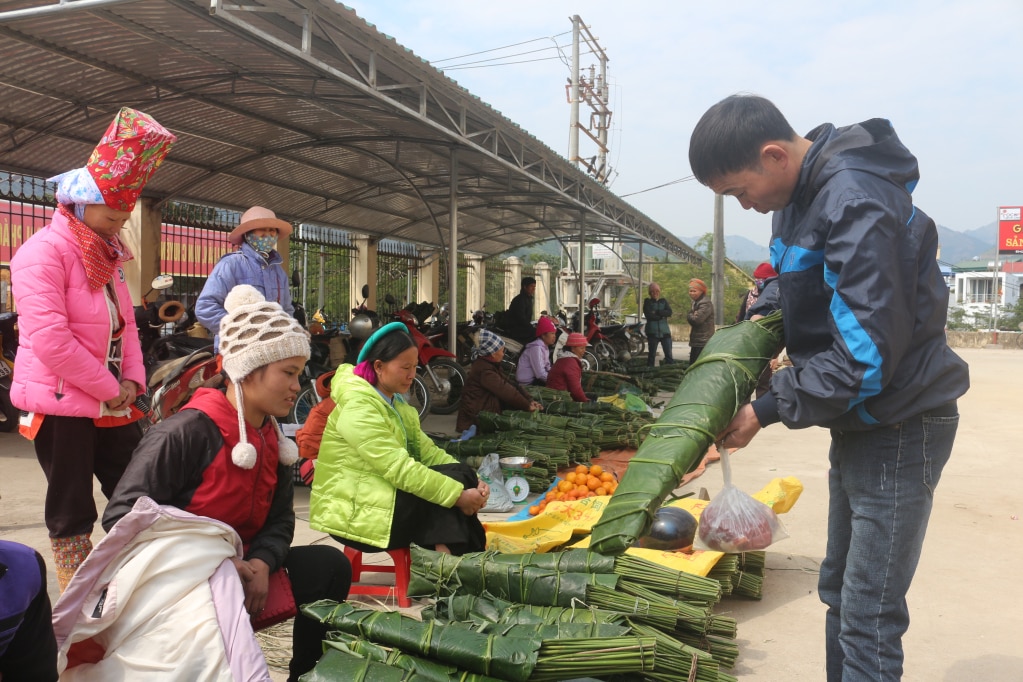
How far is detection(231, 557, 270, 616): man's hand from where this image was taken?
6.97ft

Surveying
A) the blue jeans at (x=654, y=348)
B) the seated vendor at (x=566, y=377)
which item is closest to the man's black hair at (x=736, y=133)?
the seated vendor at (x=566, y=377)

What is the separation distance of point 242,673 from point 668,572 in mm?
1463

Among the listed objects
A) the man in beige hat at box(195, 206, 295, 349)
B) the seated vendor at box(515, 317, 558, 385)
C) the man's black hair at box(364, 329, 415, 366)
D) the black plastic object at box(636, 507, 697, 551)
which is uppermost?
the man in beige hat at box(195, 206, 295, 349)

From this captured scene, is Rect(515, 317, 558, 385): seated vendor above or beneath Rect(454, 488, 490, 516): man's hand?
above

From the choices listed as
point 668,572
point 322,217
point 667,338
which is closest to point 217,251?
point 322,217

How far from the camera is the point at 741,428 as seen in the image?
6.81 feet

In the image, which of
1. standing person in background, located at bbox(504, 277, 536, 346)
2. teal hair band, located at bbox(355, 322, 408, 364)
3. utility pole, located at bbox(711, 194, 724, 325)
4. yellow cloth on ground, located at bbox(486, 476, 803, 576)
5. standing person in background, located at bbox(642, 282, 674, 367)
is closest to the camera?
teal hair band, located at bbox(355, 322, 408, 364)

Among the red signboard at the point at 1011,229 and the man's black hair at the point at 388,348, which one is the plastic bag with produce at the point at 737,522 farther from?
the red signboard at the point at 1011,229

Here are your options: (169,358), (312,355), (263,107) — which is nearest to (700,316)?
(312,355)

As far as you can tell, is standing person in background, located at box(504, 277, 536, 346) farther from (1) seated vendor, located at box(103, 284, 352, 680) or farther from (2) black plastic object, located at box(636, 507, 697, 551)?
(1) seated vendor, located at box(103, 284, 352, 680)

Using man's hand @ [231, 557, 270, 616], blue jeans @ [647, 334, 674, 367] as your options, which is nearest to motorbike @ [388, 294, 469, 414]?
blue jeans @ [647, 334, 674, 367]

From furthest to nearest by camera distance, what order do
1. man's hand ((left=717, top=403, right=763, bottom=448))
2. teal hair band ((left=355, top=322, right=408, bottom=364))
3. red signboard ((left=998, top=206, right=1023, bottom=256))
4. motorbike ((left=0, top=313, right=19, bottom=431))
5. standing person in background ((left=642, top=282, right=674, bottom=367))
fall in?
red signboard ((left=998, top=206, right=1023, bottom=256)) → standing person in background ((left=642, top=282, right=674, bottom=367)) → motorbike ((left=0, top=313, right=19, bottom=431)) → teal hair band ((left=355, top=322, right=408, bottom=364)) → man's hand ((left=717, top=403, right=763, bottom=448))

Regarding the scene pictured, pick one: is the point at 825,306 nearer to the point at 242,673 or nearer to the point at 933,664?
the point at 242,673

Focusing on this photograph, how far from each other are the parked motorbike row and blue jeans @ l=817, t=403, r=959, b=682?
81.1 inches
